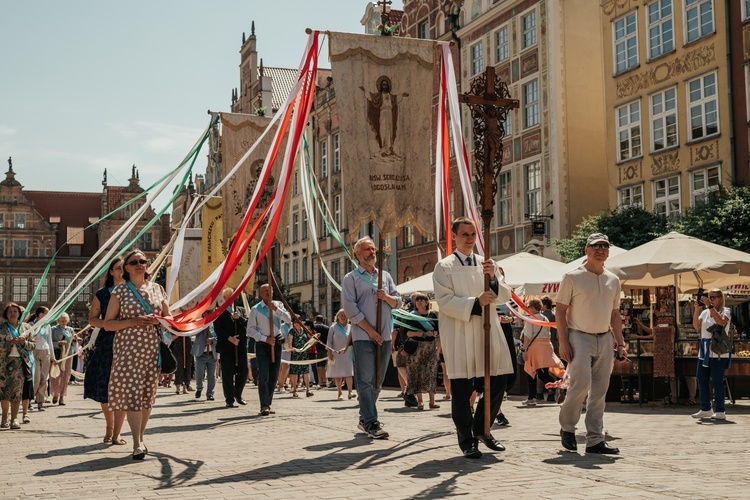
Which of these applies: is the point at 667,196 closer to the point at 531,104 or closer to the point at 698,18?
the point at 698,18

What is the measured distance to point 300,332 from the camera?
21.6m

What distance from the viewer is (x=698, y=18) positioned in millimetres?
28953

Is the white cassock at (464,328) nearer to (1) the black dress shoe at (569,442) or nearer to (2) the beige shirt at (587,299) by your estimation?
(2) the beige shirt at (587,299)

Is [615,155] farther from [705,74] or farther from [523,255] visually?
[523,255]

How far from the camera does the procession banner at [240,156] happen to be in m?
18.8

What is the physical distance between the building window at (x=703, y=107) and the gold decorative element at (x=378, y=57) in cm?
1706

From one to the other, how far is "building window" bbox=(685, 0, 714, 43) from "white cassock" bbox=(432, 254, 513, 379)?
72.6 ft

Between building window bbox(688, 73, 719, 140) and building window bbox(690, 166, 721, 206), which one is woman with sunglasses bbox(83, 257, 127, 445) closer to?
building window bbox(690, 166, 721, 206)

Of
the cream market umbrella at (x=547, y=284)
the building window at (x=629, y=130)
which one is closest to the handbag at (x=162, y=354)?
the cream market umbrella at (x=547, y=284)

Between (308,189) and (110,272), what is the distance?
19.0 ft

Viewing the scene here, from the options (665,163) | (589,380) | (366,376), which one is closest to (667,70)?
(665,163)

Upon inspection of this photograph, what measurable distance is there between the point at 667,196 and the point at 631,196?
1635 millimetres

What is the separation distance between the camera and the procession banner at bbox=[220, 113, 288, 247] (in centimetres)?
1882

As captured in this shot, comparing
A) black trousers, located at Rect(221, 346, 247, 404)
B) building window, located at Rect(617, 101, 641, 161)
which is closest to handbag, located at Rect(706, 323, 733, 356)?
black trousers, located at Rect(221, 346, 247, 404)
